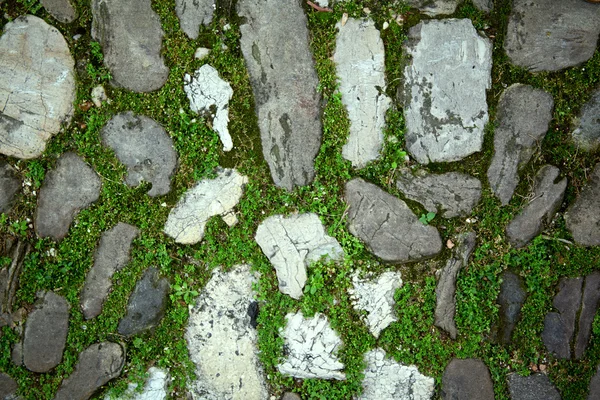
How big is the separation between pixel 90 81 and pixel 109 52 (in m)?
0.24

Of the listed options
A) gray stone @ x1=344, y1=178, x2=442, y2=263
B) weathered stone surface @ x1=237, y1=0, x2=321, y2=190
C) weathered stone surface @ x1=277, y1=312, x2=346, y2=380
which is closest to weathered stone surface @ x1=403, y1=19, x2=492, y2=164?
gray stone @ x1=344, y1=178, x2=442, y2=263

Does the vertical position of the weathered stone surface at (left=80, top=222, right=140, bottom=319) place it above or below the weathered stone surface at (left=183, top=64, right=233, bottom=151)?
below

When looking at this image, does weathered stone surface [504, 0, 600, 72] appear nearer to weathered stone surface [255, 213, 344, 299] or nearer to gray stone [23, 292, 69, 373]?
weathered stone surface [255, 213, 344, 299]

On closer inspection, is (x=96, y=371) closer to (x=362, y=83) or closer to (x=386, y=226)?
(x=386, y=226)

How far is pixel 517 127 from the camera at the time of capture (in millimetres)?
3289

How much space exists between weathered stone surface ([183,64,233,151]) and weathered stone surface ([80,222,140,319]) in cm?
94

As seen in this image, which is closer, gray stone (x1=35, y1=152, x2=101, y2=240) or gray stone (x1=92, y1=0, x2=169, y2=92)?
gray stone (x1=92, y1=0, x2=169, y2=92)

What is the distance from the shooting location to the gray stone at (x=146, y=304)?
3.36 metres

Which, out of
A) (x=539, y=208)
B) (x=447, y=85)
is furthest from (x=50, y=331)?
(x=539, y=208)

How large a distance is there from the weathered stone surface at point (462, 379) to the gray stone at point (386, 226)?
809 millimetres

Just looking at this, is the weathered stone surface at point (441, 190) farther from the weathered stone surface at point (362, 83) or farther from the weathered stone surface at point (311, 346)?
the weathered stone surface at point (311, 346)

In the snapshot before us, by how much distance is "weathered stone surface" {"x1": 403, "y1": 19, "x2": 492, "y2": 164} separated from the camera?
3252 mm

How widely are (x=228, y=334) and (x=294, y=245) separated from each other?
0.78 meters

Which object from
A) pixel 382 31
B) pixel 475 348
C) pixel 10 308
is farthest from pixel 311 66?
pixel 10 308
